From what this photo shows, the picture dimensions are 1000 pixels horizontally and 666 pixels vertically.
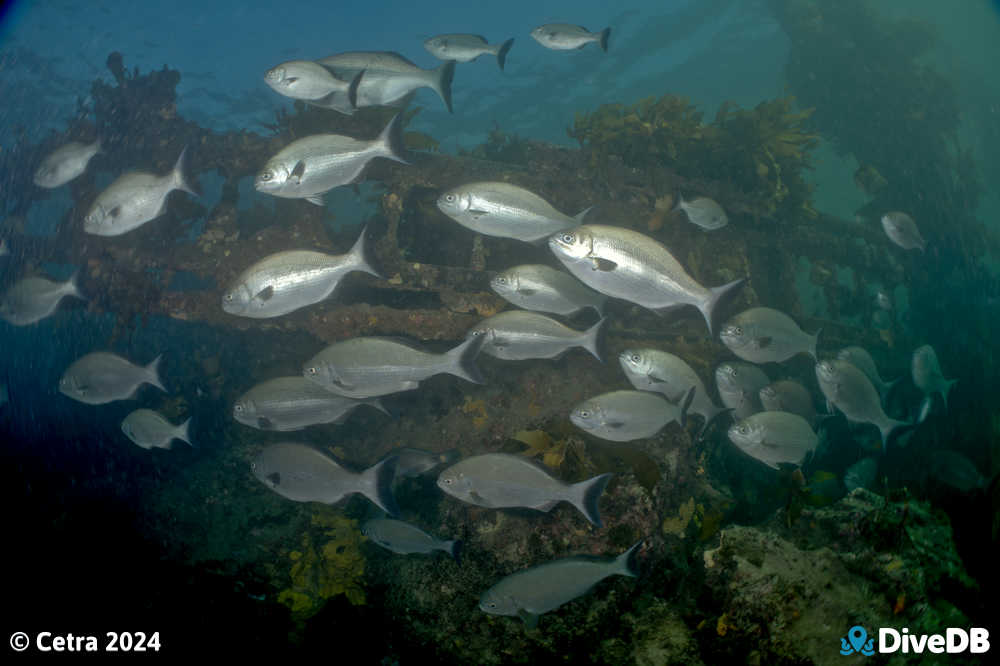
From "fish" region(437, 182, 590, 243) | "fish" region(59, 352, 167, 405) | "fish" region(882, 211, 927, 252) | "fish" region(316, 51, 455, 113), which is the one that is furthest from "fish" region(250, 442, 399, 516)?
"fish" region(882, 211, 927, 252)

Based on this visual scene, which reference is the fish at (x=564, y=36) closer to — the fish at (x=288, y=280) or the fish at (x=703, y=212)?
the fish at (x=703, y=212)

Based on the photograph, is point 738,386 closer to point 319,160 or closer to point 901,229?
point 901,229

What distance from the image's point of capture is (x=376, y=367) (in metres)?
4.55

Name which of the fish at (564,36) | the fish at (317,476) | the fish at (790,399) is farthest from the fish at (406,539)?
the fish at (564,36)

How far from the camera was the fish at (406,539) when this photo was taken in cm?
380

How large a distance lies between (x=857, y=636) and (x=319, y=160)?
19.9 feet

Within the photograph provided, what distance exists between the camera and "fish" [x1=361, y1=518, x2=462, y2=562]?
3803 millimetres

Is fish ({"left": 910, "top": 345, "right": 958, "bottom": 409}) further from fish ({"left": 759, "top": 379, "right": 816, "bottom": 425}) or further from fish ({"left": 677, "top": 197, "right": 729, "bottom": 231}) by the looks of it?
fish ({"left": 677, "top": 197, "right": 729, "bottom": 231})

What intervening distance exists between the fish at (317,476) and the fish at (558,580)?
1535 mm

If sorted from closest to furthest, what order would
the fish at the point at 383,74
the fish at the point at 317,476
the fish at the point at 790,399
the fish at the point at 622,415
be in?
1. the fish at the point at 317,476
2. the fish at the point at 622,415
3. the fish at the point at 383,74
4. the fish at the point at 790,399

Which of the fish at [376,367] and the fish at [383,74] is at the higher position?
the fish at [383,74]

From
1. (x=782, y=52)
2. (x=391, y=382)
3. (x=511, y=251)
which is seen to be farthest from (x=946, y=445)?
(x=782, y=52)

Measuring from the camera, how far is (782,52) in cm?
3456

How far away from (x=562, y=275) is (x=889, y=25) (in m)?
23.5
